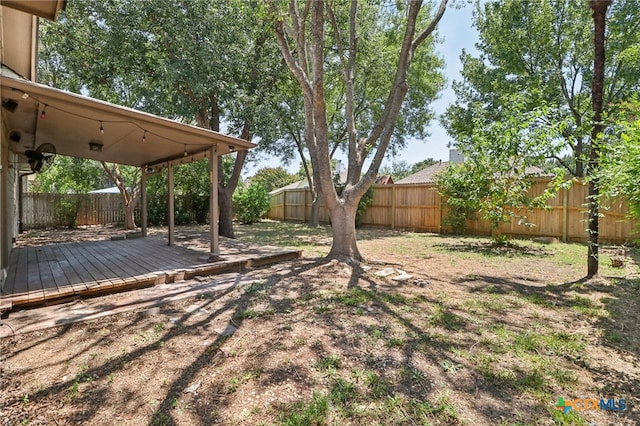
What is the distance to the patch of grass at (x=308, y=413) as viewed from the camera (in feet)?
5.93

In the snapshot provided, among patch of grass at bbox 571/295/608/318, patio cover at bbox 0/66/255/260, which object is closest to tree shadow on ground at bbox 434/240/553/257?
patch of grass at bbox 571/295/608/318

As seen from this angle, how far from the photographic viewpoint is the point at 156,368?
234cm

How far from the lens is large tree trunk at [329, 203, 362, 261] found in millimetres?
5844

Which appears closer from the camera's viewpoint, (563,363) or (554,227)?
(563,363)

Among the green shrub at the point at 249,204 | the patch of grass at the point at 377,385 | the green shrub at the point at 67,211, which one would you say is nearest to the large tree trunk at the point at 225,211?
the green shrub at the point at 249,204

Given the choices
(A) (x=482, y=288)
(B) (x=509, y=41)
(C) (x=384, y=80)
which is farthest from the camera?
(C) (x=384, y=80)

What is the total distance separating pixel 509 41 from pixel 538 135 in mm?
6393

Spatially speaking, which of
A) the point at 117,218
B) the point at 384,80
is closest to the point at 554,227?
the point at 384,80

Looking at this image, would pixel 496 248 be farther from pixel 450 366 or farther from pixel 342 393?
pixel 342 393

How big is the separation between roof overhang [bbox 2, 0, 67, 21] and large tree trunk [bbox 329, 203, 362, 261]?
448 centimetres

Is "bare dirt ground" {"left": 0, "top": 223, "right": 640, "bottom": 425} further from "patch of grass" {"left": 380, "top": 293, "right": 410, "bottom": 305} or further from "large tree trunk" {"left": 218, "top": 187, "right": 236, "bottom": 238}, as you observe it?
"large tree trunk" {"left": 218, "top": 187, "right": 236, "bottom": 238}

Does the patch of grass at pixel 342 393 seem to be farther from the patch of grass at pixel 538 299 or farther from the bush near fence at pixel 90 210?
the bush near fence at pixel 90 210

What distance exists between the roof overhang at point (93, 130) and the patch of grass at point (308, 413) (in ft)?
13.0

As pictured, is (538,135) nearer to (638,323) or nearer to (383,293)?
(638,323)
